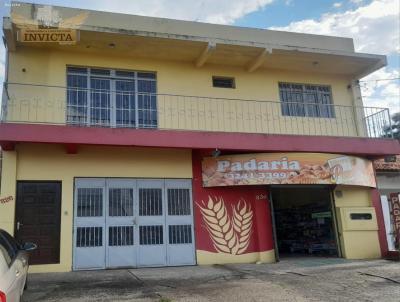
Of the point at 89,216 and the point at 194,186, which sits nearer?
the point at 89,216

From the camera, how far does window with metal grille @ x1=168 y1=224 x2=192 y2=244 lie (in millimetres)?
11207

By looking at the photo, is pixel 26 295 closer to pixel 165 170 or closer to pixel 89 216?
pixel 89 216

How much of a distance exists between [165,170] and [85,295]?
4699 millimetres

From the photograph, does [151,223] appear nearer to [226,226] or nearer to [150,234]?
[150,234]

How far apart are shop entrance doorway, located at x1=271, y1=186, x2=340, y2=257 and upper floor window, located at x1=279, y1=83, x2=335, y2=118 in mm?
2355

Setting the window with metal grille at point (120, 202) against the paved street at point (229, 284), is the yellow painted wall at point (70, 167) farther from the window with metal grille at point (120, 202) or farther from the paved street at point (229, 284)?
the paved street at point (229, 284)

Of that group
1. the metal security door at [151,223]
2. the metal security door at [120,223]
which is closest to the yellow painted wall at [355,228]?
the metal security door at [151,223]

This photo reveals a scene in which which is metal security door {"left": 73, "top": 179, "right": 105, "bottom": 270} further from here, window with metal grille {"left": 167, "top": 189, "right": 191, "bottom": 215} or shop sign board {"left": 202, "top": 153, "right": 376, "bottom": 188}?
shop sign board {"left": 202, "top": 153, "right": 376, "bottom": 188}

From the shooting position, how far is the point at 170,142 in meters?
10.7

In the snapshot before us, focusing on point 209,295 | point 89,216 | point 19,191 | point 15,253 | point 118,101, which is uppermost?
point 118,101

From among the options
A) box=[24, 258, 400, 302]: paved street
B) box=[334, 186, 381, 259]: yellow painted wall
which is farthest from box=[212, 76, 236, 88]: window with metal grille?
box=[24, 258, 400, 302]: paved street

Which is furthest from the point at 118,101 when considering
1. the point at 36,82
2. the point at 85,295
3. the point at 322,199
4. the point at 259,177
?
the point at 322,199

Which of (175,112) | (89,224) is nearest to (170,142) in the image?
(175,112)

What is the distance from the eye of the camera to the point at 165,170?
37.5ft
